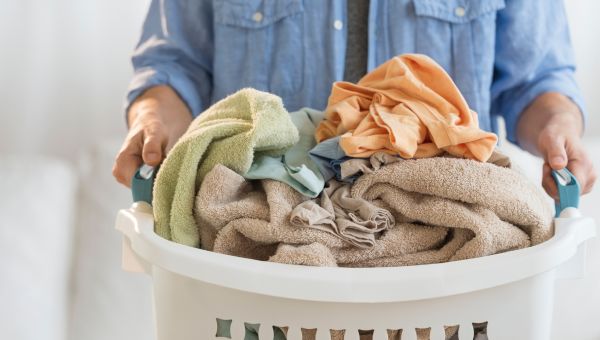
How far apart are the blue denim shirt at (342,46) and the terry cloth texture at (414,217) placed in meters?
0.34

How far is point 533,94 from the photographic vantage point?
858mm

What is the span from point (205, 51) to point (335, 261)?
0.50 m

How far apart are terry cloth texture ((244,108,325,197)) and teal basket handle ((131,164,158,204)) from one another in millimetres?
104

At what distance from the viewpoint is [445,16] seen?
0.88 m

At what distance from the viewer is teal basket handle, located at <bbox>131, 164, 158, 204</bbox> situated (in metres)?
0.63

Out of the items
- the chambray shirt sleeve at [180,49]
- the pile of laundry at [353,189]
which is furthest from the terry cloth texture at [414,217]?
the chambray shirt sleeve at [180,49]

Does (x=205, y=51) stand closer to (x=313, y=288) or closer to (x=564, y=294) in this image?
(x=313, y=288)

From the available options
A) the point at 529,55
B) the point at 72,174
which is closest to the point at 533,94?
the point at 529,55

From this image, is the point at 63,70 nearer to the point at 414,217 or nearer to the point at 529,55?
the point at 529,55

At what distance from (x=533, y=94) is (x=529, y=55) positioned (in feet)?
0.16

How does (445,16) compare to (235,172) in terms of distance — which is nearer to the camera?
(235,172)

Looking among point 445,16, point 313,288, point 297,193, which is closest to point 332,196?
point 297,193

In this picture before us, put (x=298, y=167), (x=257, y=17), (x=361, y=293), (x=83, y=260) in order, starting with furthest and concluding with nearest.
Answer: (x=83, y=260) → (x=257, y=17) → (x=298, y=167) → (x=361, y=293)

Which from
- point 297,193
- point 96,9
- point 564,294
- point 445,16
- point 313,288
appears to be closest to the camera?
point 313,288
